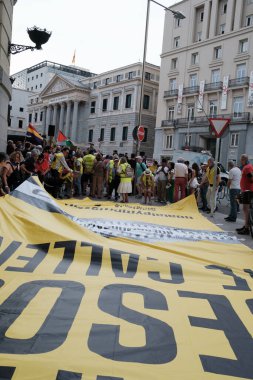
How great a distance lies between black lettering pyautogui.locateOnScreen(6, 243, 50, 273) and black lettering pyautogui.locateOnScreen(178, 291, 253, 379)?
135 centimetres

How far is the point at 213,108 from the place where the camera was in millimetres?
43406

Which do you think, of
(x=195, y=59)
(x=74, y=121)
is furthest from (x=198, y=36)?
(x=74, y=121)

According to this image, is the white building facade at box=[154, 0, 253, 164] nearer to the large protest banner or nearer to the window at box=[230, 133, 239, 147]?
the window at box=[230, 133, 239, 147]

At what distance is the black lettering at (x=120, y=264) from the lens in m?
3.62

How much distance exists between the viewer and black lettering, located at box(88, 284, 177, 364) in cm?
231

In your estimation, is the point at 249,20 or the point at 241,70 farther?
the point at 249,20

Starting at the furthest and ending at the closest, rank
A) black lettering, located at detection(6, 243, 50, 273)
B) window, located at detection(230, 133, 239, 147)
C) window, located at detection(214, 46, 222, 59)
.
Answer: window, located at detection(214, 46, 222, 59) → window, located at detection(230, 133, 239, 147) → black lettering, located at detection(6, 243, 50, 273)

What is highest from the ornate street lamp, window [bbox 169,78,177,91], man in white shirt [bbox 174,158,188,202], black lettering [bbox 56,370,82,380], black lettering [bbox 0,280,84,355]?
window [bbox 169,78,177,91]

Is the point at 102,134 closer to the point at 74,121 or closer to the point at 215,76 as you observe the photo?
the point at 74,121

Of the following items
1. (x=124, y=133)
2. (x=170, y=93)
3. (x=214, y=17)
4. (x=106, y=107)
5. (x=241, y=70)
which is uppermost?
(x=214, y=17)

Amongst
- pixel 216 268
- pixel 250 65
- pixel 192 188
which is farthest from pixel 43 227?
pixel 250 65

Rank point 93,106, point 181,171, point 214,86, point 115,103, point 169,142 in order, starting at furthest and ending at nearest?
point 93,106, point 115,103, point 169,142, point 214,86, point 181,171

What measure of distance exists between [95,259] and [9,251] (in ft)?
2.77

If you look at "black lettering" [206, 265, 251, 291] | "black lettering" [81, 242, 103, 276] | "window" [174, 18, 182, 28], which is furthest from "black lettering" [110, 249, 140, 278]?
"window" [174, 18, 182, 28]
